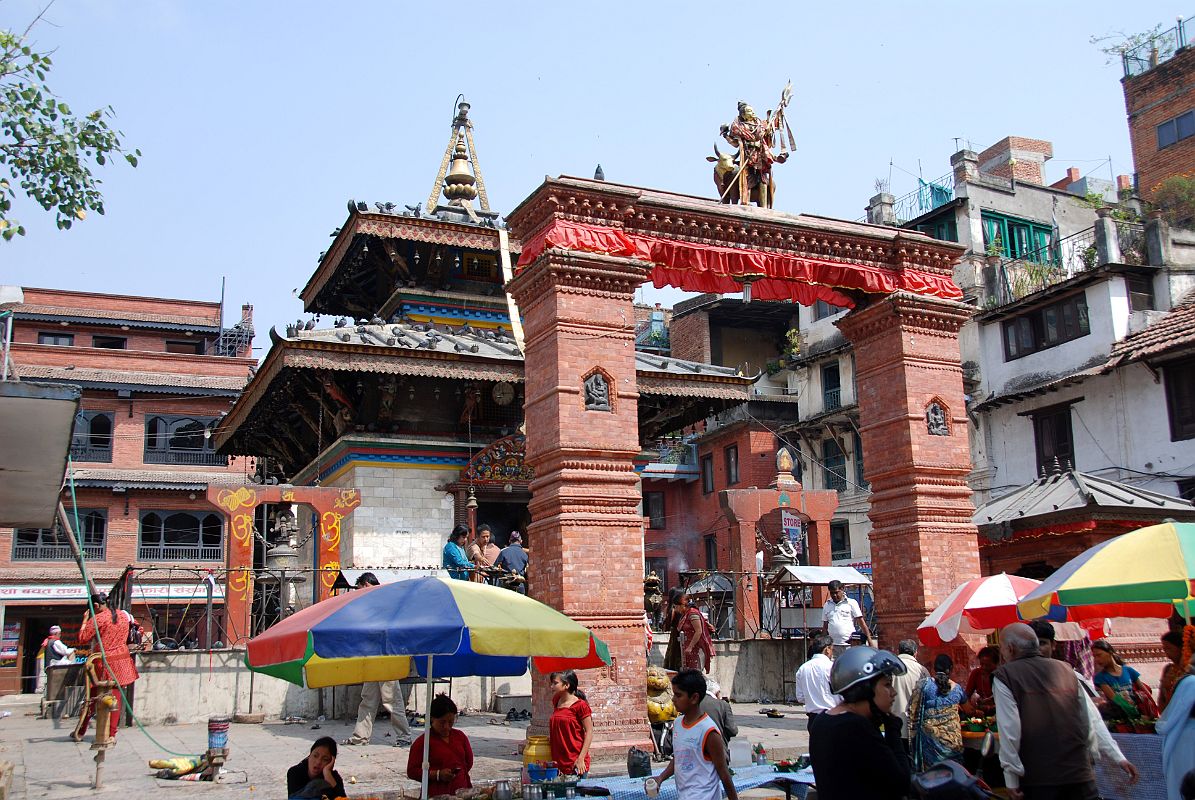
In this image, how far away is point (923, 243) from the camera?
620 inches

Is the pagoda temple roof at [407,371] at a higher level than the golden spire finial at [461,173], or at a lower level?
lower

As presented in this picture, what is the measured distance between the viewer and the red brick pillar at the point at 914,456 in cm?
1488

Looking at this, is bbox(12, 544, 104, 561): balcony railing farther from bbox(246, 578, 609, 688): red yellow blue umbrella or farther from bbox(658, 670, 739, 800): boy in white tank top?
bbox(658, 670, 739, 800): boy in white tank top

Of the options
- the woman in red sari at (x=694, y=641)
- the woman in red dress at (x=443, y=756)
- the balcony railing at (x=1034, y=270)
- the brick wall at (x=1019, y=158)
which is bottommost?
the woman in red dress at (x=443, y=756)

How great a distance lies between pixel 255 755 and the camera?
40.6ft

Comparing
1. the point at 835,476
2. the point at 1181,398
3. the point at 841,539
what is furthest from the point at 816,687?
the point at 841,539

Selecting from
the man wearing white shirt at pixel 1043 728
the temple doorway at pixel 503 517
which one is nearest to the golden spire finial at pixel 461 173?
the temple doorway at pixel 503 517

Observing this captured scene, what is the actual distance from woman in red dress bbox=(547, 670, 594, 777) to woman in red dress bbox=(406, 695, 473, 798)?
1020mm

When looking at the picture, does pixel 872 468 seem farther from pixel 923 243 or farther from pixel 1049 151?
pixel 1049 151

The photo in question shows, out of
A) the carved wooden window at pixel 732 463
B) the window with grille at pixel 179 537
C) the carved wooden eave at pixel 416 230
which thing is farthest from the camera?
the carved wooden window at pixel 732 463

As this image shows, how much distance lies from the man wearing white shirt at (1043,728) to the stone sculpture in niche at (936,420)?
880cm

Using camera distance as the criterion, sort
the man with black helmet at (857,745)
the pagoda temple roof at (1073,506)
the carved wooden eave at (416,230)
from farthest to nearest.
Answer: the carved wooden eave at (416,230) → the pagoda temple roof at (1073,506) → the man with black helmet at (857,745)

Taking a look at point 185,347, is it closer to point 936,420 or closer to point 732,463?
point 732,463

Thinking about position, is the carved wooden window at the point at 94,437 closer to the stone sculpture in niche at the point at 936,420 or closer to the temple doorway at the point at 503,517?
the temple doorway at the point at 503,517
